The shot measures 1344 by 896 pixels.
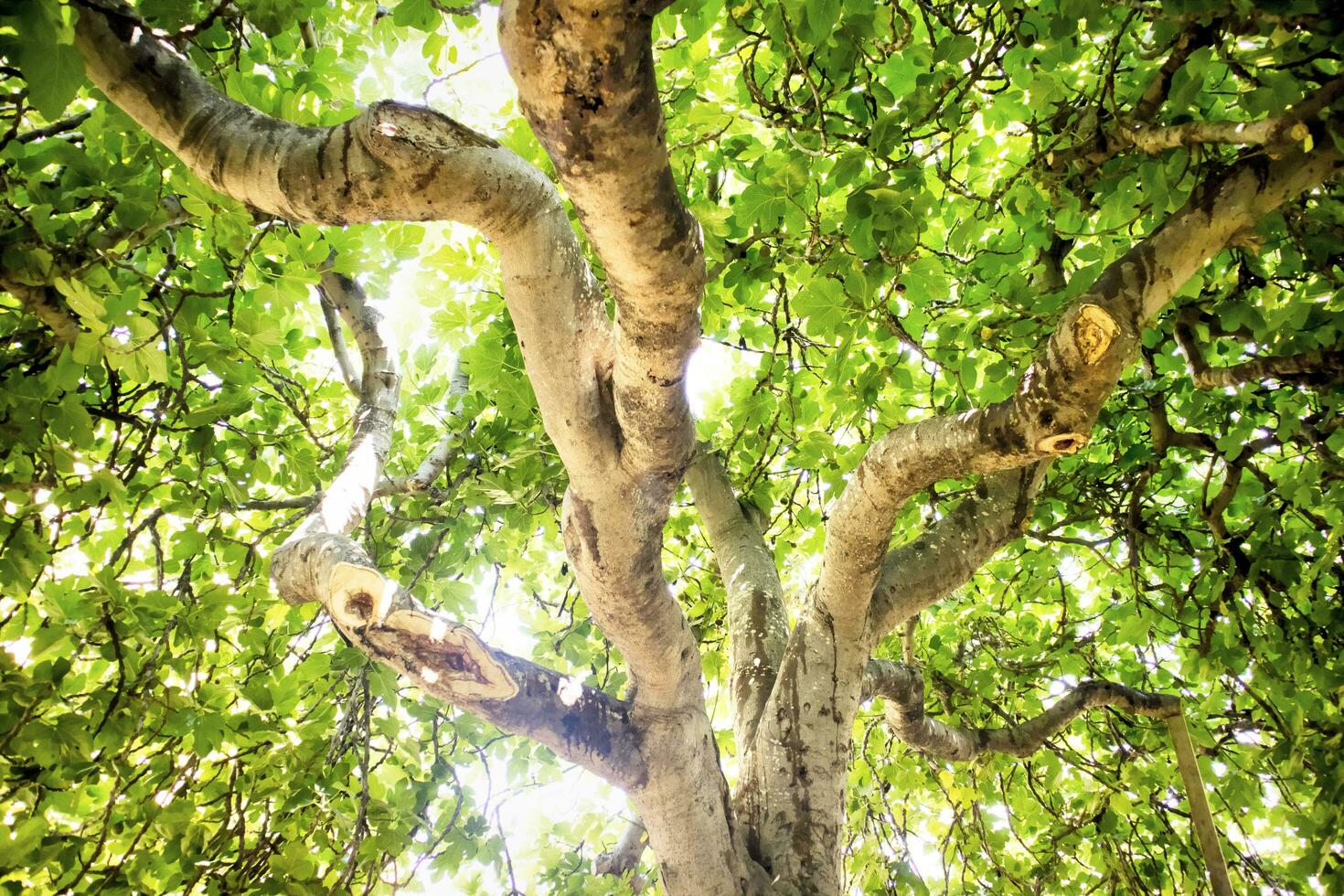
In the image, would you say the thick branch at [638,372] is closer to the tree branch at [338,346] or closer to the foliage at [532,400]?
the foliage at [532,400]

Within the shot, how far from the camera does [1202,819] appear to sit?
109 inches

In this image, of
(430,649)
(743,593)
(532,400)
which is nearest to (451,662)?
(430,649)

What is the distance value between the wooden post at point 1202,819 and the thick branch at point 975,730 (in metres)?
0.21

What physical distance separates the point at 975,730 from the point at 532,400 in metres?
2.71

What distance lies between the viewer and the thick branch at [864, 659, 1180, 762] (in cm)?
311

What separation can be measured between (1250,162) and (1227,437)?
3.86 feet

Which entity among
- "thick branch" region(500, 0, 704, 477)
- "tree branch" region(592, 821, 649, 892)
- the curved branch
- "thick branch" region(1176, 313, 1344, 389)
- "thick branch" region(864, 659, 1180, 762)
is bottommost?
"tree branch" region(592, 821, 649, 892)

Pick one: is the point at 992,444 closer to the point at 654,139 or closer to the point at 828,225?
the point at 828,225

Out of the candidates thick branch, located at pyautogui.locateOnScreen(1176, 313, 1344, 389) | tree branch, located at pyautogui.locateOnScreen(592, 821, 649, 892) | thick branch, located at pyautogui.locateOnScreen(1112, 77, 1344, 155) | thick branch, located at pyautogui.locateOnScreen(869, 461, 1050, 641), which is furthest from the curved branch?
tree branch, located at pyautogui.locateOnScreen(592, 821, 649, 892)

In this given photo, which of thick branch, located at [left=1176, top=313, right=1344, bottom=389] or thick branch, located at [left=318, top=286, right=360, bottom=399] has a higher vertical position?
thick branch, located at [left=318, top=286, right=360, bottom=399]

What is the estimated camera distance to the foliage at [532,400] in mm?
1773

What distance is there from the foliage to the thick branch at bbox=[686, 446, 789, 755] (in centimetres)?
18

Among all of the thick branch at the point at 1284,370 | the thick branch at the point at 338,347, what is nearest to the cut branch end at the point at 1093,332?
the thick branch at the point at 1284,370

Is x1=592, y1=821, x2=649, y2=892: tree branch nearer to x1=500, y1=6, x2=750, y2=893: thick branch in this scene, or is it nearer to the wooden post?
x1=500, y1=6, x2=750, y2=893: thick branch
